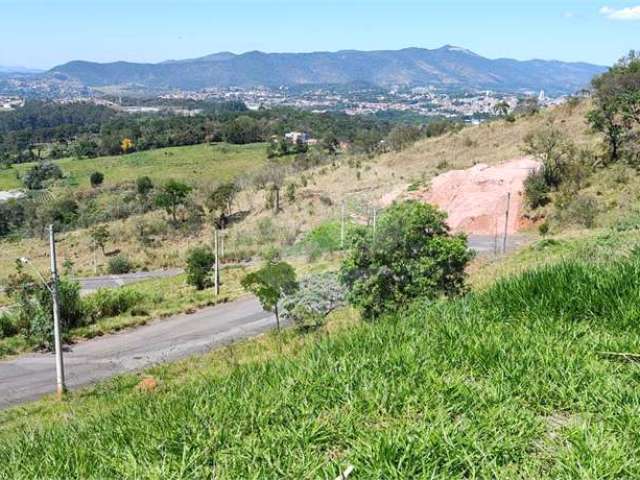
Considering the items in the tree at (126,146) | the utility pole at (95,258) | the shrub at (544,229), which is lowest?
the utility pole at (95,258)

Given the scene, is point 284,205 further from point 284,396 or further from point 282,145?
point 282,145

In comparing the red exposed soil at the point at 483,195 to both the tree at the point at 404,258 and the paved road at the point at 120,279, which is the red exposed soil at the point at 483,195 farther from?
the tree at the point at 404,258

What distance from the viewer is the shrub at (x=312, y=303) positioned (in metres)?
16.2

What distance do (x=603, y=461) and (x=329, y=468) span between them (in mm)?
984

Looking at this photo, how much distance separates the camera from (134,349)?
20.6 m

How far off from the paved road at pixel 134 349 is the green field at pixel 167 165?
55.2m

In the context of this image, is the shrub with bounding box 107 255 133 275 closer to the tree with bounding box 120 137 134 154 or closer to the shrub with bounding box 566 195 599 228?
the shrub with bounding box 566 195 599 228

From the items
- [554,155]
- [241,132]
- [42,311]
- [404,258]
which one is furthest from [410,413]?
[241,132]

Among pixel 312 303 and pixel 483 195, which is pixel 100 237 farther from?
pixel 312 303

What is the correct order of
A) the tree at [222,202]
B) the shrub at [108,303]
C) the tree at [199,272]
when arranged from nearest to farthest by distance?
1. the shrub at [108,303]
2. the tree at [199,272]
3. the tree at [222,202]

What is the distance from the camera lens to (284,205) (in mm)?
44812

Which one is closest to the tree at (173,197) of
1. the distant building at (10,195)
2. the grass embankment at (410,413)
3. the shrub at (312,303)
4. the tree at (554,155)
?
the tree at (554,155)

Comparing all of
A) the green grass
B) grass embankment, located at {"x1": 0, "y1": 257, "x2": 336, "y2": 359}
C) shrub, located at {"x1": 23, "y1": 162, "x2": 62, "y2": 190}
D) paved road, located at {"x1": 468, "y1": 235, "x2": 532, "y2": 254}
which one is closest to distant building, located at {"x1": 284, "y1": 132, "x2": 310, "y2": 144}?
shrub, located at {"x1": 23, "y1": 162, "x2": 62, "y2": 190}

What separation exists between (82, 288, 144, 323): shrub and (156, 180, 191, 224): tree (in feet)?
80.3
